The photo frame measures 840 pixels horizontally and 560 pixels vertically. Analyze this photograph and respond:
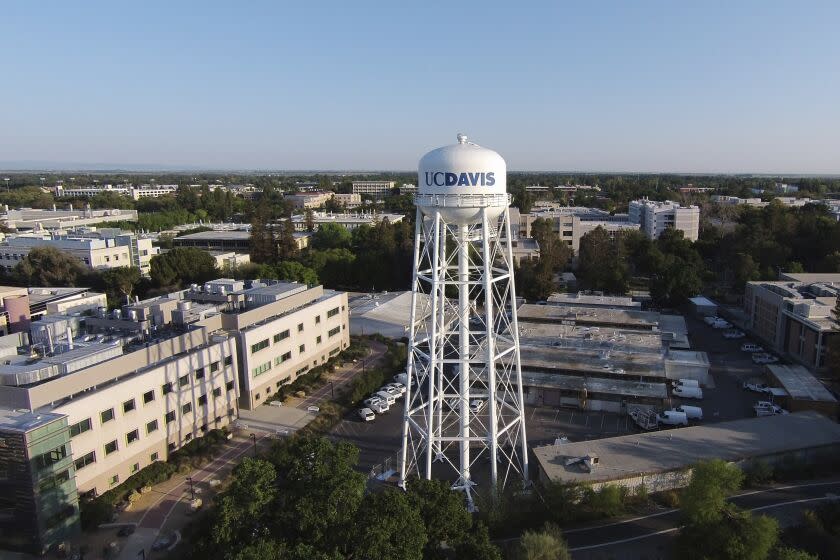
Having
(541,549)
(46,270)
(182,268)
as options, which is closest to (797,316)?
(541,549)

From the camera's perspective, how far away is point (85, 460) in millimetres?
19453

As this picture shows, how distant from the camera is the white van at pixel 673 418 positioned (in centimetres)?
2569

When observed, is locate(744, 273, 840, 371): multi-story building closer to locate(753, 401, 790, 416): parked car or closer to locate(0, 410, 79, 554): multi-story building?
locate(753, 401, 790, 416): parked car

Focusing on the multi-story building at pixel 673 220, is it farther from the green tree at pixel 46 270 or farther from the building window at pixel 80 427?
the building window at pixel 80 427

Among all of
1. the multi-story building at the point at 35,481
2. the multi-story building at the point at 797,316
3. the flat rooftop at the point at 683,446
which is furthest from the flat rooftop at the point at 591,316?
the multi-story building at the point at 35,481

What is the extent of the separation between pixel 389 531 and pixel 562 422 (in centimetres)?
1578

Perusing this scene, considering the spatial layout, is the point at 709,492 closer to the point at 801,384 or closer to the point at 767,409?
the point at 767,409

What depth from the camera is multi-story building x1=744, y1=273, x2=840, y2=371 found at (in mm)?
32719

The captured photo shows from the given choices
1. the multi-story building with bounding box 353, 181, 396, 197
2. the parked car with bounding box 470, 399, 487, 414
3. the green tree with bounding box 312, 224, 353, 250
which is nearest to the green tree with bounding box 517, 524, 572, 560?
the parked car with bounding box 470, 399, 487, 414

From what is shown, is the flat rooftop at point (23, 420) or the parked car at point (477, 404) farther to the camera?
the parked car at point (477, 404)

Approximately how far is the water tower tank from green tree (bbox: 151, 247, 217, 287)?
37.2m

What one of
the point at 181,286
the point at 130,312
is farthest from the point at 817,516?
the point at 181,286

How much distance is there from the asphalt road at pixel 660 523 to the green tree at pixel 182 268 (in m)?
41.5

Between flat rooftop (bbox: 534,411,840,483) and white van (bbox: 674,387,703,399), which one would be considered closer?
flat rooftop (bbox: 534,411,840,483)
